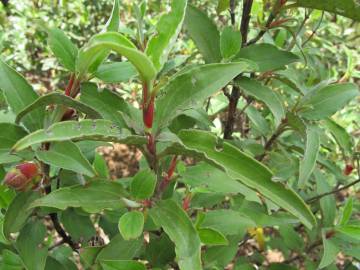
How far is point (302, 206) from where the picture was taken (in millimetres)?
846

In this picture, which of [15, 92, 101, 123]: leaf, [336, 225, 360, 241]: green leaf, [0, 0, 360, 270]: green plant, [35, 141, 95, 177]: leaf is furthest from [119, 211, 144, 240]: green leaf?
[336, 225, 360, 241]: green leaf

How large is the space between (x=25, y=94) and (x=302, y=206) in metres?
0.60

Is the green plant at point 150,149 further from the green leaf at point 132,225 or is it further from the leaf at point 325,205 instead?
the leaf at point 325,205

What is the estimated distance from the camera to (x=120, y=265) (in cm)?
106

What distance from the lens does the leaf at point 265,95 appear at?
3.74 ft

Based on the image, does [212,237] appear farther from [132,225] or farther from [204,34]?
[204,34]

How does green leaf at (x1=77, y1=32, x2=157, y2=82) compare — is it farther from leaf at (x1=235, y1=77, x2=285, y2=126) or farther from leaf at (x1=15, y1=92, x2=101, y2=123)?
leaf at (x1=235, y1=77, x2=285, y2=126)

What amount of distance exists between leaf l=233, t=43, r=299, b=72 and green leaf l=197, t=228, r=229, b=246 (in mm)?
412

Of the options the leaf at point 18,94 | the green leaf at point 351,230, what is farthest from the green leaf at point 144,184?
the green leaf at point 351,230

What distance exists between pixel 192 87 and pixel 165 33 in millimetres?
112

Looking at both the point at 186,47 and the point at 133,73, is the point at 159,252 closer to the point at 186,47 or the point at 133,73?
the point at 133,73

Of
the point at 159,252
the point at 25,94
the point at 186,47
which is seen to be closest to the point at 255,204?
the point at 159,252

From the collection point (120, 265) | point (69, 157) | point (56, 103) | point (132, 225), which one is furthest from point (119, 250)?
point (56, 103)

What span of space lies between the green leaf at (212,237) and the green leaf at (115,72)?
402 mm
